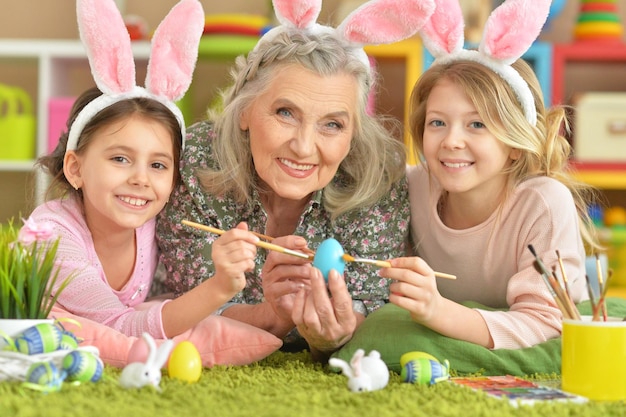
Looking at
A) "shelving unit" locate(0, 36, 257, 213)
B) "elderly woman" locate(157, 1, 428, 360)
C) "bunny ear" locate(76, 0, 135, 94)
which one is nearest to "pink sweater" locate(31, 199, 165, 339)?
"elderly woman" locate(157, 1, 428, 360)

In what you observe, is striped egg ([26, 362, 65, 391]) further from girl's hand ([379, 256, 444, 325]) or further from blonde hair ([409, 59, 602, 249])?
blonde hair ([409, 59, 602, 249])

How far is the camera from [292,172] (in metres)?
1.63

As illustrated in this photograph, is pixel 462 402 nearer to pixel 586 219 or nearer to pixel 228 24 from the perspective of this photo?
pixel 586 219

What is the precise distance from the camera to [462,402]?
3.57 feet

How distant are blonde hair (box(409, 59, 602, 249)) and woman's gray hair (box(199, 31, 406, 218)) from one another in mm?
113

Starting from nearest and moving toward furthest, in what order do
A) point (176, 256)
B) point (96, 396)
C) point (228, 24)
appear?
point (96, 396)
point (176, 256)
point (228, 24)

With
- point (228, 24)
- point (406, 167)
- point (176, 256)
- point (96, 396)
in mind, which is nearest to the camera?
point (96, 396)

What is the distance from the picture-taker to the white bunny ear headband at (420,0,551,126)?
1.58m

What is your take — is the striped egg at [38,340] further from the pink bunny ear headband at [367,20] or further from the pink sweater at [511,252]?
the pink bunny ear headband at [367,20]

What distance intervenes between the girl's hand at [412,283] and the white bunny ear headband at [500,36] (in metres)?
0.52

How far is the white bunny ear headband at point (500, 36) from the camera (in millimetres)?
1585

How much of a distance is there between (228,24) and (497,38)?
5.66ft

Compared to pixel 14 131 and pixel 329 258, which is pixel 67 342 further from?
pixel 14 131

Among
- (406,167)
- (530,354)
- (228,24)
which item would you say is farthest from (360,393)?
(228,24)
